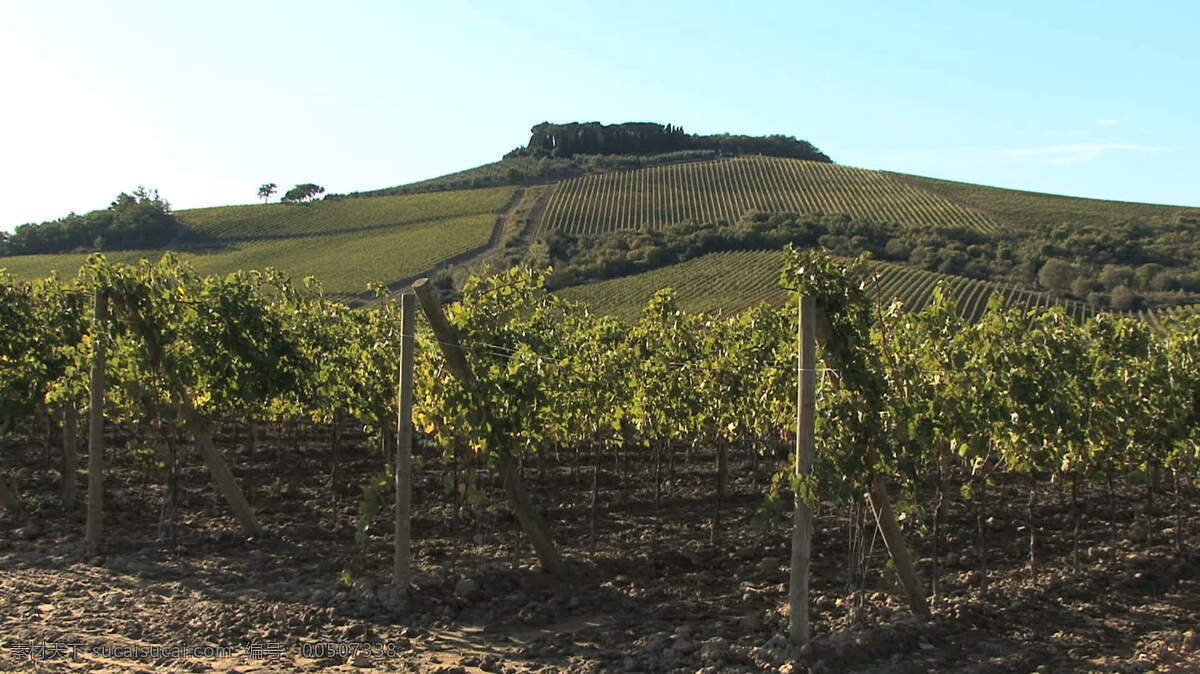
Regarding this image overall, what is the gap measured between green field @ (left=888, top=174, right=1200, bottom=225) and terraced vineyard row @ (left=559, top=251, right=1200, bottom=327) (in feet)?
74.4

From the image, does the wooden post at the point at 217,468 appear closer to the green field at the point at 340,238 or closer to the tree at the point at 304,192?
the green field at the point at 340,238

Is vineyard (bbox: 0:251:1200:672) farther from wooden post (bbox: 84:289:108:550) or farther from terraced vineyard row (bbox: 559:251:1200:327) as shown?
terraced vineyard row (bbox: 559:251:1200:327)

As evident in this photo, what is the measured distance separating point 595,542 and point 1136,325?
7837 mm

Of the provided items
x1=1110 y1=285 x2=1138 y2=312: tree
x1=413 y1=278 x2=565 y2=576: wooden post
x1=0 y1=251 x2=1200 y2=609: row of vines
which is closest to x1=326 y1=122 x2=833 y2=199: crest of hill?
x1=1110 y1=285 x2=1138 y2=312: tree

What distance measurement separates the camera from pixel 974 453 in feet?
29.7

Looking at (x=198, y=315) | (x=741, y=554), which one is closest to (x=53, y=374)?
(x=198, y=315)

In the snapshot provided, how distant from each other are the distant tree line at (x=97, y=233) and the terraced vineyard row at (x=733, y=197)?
100ft

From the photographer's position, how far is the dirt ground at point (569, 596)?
7.46 m

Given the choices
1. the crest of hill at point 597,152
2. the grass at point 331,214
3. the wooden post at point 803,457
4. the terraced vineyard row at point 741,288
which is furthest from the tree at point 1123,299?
the crest of hill at point 597,152

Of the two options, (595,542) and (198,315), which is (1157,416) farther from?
(198,315)

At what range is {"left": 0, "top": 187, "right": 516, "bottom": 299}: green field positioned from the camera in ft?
203

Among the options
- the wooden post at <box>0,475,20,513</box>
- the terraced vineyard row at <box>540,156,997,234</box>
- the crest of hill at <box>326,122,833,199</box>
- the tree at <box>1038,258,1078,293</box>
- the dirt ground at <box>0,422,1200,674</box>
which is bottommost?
the dirt ground at <box>0,422,1200,674</box>

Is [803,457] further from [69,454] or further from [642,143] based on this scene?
[642,143]

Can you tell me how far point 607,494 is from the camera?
49.2 ft
